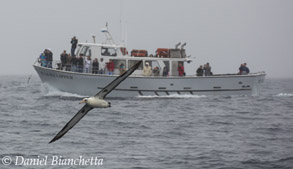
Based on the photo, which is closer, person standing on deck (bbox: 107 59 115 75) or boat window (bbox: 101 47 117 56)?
person standing on deck (bbox: 107 59 115 75)

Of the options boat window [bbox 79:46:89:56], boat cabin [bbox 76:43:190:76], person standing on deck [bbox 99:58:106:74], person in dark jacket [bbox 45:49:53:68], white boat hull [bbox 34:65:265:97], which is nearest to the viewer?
person standing on deck [bbox 99:58:106:74]

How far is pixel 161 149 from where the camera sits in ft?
62.2

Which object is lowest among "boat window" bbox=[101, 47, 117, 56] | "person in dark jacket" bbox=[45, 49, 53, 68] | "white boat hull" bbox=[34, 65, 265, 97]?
"white boat hull" bbox=[34, 65, 265, 97]

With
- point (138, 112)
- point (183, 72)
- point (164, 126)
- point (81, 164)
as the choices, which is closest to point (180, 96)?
point (183, 72)

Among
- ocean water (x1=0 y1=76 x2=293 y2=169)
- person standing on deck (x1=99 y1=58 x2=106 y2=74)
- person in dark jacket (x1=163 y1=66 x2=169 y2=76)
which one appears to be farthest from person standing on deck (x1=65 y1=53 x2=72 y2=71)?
person in dark jacket (x1=163 y1=66 x2=169 y2=76)

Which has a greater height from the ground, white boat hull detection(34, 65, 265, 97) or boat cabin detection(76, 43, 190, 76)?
boat cabin detection(76, 43, 190, 76)

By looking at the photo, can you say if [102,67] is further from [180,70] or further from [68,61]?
[180,70]

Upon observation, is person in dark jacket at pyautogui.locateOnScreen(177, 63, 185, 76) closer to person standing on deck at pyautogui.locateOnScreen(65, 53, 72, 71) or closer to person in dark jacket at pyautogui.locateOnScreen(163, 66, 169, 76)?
person in dark jacket at pyautogui.locateOnScreen(163, 66, 169, 76)

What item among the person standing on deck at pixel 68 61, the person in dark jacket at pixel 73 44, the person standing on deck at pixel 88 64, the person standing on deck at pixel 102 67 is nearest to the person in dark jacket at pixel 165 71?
the person standing on deck at pixel 102 67

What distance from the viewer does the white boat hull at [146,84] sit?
35.2 meters

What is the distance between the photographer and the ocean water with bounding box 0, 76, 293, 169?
1712cm

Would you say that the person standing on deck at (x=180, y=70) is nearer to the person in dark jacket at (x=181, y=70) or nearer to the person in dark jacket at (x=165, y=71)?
the person in dark jacket at (x=181, y=70)

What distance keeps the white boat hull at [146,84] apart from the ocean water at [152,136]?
1.40 meters

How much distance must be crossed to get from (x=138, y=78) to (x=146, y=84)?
0.72 meters
